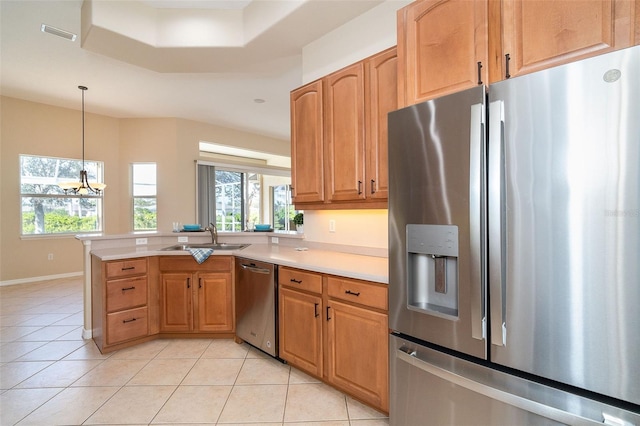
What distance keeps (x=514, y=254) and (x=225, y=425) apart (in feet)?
6.10

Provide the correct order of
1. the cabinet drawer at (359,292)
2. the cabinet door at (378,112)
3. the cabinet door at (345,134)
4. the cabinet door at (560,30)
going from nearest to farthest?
1. the cabinet door at (560,30)
2. the cabinet drawer at (359,292)
3. the cabinet door at (378,112)
4. the cabinet door at (345,134)

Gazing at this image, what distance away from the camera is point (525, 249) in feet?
3.75

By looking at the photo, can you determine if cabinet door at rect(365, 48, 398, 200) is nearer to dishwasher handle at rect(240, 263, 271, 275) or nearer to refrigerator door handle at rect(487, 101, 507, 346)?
refrigerator door handle at rect(487, 101, 507, 346)

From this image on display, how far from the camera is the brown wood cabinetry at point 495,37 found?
1.14 meters

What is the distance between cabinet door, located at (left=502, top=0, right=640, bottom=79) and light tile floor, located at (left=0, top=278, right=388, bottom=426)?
209 cm

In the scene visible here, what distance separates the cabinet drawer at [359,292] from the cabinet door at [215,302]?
4.66 ft

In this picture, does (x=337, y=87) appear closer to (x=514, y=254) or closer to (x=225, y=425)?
(x=514, y=254)

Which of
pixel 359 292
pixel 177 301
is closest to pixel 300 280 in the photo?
pixel 359 292

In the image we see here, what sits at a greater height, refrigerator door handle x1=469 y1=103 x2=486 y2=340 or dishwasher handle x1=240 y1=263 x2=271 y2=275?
refrigerator door handle x1=469 y1=103 x2=486 y2=340

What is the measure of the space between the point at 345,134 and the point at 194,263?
6.35 ft

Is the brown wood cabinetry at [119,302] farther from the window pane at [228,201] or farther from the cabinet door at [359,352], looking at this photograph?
the window pane at [228,201]

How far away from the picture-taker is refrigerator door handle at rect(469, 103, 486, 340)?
4.05 feet

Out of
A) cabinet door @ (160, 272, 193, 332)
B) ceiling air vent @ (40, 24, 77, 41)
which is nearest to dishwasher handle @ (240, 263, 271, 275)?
cabinet door @ (160, 272, 193, 332)

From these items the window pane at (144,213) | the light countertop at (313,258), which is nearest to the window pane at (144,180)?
the window pane at (144,213)
